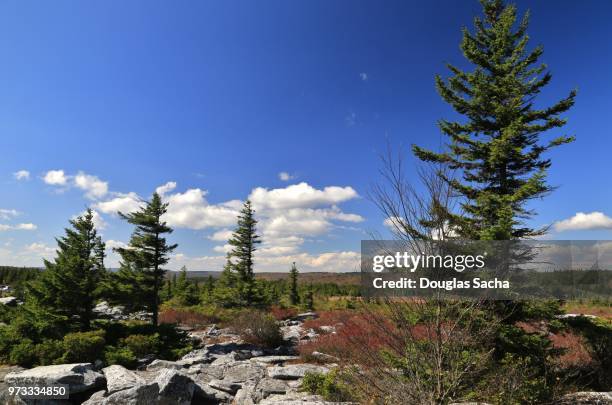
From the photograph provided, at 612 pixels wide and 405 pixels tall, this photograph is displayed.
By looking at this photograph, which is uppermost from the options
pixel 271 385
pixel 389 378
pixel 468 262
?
pixel 468 262

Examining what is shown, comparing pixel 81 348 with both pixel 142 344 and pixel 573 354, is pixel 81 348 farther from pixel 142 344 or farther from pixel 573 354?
pixel 573 354

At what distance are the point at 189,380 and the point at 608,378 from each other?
1175 cm

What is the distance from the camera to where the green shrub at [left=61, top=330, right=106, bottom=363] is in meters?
12.6

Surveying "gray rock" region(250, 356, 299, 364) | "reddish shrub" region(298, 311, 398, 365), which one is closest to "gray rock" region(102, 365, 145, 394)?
"gray rock" region(250, 356, 299, 364)

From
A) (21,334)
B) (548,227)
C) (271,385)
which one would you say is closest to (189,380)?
(271,385)

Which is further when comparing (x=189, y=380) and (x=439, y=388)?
(x=189, y=380)

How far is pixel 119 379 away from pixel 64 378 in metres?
1.39

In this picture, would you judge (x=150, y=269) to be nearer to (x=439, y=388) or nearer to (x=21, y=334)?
(x=21, y=334)

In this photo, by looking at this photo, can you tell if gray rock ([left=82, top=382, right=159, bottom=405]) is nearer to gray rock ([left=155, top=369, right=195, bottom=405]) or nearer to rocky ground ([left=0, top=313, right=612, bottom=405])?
rocky ground ([left=0, top=313, right=612, bottom=405])

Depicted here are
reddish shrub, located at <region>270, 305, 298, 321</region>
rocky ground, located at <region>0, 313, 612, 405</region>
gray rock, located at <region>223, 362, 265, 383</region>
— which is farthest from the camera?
reddish shrub, located at <region>270, 305, 298, 321</region>

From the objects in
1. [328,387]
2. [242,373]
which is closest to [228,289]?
[242,373]

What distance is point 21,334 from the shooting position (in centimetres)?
1376

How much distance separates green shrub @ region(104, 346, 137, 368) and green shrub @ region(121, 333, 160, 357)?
0.81 meters

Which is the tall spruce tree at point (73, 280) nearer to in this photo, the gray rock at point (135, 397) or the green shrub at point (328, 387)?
the gray rock at point (135, 397)
